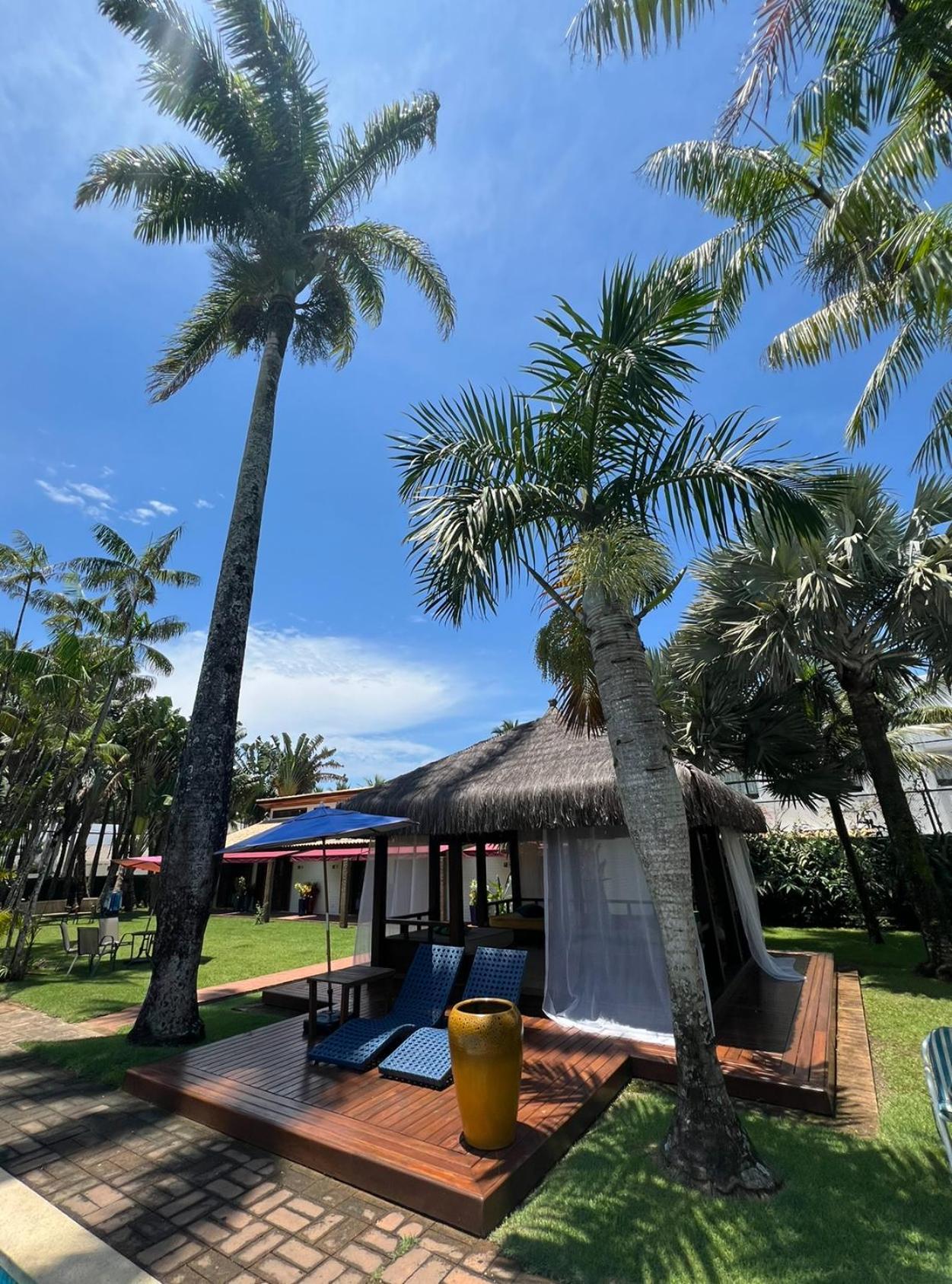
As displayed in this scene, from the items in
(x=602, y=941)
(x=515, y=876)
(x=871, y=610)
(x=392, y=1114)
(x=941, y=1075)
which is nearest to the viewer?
(x=941, y=1075)

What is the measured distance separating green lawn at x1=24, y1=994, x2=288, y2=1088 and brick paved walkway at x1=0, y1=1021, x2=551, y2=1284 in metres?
0.98

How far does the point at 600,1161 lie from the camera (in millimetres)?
4492

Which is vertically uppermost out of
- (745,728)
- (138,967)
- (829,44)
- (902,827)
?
(829,44)

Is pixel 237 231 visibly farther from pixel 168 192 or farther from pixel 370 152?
pixel 370 152

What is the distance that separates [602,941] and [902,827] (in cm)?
641

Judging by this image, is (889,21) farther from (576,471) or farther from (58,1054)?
(58,1054)

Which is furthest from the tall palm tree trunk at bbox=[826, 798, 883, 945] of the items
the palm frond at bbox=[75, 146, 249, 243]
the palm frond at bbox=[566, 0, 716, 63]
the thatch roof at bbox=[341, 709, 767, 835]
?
the palm frond at bbox=[75, 146, 249, 243]

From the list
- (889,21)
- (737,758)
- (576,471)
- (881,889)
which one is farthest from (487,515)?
(881,889)

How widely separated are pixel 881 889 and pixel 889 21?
55.8 ft

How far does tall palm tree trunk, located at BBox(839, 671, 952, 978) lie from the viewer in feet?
32.0

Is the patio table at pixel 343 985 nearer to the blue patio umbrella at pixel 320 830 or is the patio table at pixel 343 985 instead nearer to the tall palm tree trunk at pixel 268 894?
the blue patio umbrella at pixel 320 830

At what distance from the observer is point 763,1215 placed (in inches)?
146

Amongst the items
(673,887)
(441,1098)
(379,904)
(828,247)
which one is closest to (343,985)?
(441,1098)

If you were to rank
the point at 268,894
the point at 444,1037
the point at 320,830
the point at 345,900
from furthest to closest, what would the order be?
the point at 268,894, the point at 345,900, the point at 320,830, the point at 444,1037
